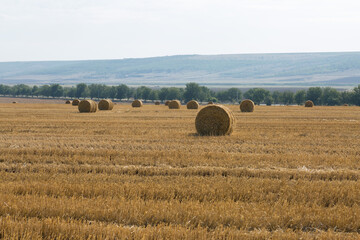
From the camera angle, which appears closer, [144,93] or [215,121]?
[215,121]

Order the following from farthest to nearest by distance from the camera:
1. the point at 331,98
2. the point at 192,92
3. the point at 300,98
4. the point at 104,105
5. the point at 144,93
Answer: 1. the point at 144,93
2. the point at 192,92
3. the point at 300,98
4. the point at 331,98
5. the point at 104,105

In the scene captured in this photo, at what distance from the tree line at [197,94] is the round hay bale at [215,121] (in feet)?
286

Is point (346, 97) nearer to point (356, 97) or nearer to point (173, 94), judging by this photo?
point (356, 97)

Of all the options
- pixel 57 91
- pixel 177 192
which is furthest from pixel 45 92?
pixel 177 192

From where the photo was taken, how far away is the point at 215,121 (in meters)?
19.0

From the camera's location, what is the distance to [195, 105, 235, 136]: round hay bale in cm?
1888

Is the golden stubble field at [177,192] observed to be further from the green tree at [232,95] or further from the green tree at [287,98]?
the green tree at [232,95]

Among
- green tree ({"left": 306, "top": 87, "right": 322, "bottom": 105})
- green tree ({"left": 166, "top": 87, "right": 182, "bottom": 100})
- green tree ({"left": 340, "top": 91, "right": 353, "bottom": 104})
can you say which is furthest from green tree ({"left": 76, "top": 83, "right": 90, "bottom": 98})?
green tree ({"left": 340, "top": 91, "right": 353, "bottom": 104})

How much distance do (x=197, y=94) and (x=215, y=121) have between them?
114837 mm

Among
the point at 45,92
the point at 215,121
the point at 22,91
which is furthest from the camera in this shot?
the point at 22,91

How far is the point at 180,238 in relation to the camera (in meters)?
6.05

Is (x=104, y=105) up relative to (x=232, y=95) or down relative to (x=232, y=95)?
up

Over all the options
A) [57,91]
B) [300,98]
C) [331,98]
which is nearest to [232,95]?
[300,98]

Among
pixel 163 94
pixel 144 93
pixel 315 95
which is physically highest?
pixel 144 93
